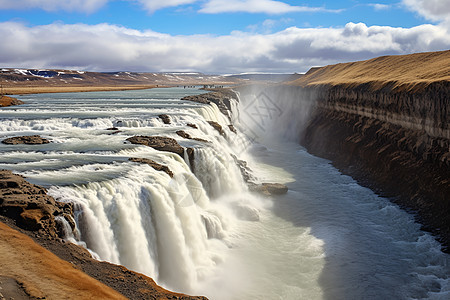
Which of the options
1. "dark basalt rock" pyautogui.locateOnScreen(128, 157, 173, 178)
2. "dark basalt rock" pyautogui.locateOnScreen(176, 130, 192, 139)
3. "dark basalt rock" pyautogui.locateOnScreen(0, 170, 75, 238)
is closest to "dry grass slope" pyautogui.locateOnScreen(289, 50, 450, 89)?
"dark basalt rock" pyautogui.locateOnScreen(176, 130, 192, 139)

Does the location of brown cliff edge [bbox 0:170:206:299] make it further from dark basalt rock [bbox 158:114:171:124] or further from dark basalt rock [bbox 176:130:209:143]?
dark basalt rock [bbox 158:114:171:124]

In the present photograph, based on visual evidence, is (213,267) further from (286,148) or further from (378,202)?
(286,148)

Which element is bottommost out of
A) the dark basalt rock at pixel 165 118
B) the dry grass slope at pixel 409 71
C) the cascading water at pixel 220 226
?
the cascading water at pixel 220 226

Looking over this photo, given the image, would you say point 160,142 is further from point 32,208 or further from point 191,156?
point 32,208

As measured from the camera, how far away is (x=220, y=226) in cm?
1880

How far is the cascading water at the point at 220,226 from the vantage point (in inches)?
525

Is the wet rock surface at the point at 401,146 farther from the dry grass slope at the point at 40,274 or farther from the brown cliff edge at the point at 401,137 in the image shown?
the dry grass slope at the point at 40,274

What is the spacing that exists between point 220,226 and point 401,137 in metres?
16.6

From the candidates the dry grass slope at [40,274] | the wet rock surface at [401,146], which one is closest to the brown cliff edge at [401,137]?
the wet rock surface at [401,146]

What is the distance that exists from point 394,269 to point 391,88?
19.2 m

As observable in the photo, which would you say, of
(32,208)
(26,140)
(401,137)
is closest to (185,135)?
(26,140)

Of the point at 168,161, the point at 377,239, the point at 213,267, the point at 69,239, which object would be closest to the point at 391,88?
the point at 377,239

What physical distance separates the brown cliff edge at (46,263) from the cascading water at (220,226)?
643mm

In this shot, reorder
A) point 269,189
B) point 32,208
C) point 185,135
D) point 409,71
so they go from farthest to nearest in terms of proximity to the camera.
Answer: point 409,71 < point 185,135 < point 269,189 < point 32,208
